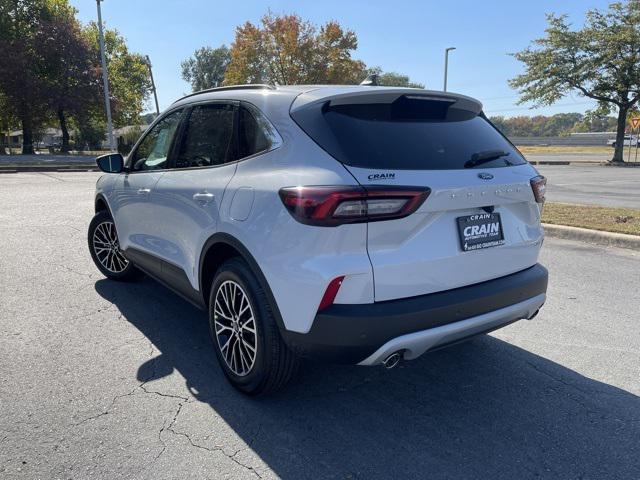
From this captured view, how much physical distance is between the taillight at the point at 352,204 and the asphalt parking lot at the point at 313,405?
3.88ft

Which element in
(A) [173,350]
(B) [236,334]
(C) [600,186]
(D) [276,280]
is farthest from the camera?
(C) [600,186]

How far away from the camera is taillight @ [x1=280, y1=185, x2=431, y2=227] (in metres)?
2.42

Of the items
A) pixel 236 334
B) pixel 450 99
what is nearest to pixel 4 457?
pixel 236 334

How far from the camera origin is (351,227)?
2.43 meters

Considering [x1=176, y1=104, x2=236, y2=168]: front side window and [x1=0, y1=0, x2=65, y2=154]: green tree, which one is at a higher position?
[x1=0, y1=0, x2=65, y2=154]: green tree

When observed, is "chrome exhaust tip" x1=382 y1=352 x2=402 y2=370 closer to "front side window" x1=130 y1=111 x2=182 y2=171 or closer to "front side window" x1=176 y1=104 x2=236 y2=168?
"front side window" x1=176 y1=104 x2=236 y2=168

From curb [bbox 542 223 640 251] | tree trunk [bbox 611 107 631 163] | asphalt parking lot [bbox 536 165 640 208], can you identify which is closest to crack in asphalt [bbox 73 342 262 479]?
curb [bbox 542 223 640 251]

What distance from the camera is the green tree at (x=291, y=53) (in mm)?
36500

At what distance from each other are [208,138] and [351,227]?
1.56 metres

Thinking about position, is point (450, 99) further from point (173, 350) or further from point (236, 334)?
point (173, 350)

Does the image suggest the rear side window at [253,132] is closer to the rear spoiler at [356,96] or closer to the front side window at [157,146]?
the rear spoiler at [356,96]

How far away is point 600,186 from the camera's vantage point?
15.7 m

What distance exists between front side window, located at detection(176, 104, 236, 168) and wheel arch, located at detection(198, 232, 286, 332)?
534mm

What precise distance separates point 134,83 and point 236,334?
51454 millimetres
